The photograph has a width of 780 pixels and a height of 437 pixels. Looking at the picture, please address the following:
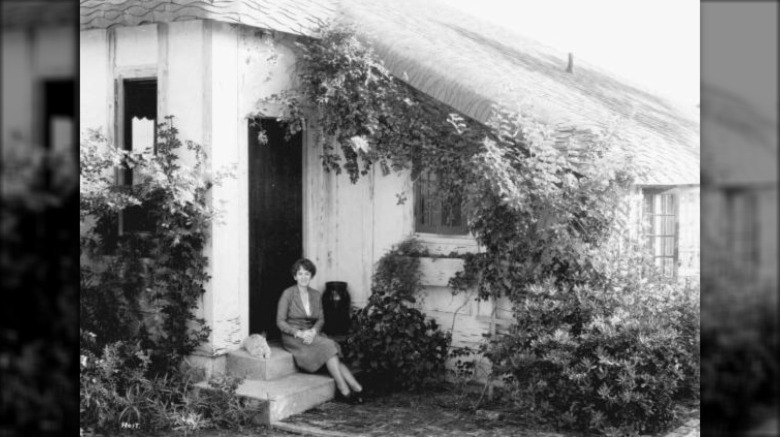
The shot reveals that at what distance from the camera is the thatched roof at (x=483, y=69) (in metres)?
4.68

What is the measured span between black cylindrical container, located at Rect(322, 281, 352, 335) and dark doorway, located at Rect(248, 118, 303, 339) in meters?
0.27

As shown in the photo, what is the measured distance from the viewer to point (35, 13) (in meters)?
2.47

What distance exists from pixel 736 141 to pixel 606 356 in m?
1.89

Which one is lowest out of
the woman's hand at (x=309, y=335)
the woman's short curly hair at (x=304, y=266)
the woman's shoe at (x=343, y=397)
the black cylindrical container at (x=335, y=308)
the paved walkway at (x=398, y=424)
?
the paved walkway at (x=398, y=424)

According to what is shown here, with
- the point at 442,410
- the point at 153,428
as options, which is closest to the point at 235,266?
the point at 153,428

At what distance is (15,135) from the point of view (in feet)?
8.90

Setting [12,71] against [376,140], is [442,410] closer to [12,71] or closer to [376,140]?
[376,140]

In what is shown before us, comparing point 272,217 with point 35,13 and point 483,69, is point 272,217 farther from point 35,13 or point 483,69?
point 35,13

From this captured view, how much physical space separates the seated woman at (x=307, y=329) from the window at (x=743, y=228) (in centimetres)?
293

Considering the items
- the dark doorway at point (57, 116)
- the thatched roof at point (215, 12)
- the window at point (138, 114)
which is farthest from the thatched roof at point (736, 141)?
the window at point (138, 114)

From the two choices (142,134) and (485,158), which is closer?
(485,158)

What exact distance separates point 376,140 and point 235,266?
3.84 feet

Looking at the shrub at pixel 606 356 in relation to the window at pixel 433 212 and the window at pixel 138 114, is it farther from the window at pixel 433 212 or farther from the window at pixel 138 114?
the window at pixel 138 114

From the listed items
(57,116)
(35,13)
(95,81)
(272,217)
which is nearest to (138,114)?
(95,81)
